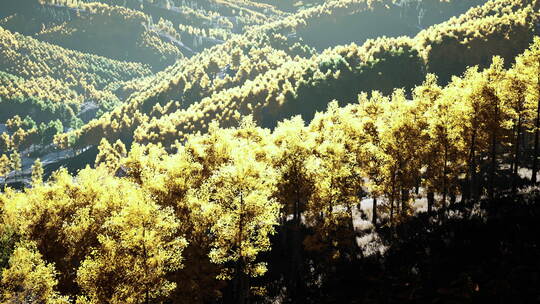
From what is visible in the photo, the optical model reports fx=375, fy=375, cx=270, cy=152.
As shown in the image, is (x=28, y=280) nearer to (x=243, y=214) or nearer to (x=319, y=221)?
(x=243, y=214)

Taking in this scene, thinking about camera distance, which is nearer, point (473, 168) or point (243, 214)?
point (243, 214)

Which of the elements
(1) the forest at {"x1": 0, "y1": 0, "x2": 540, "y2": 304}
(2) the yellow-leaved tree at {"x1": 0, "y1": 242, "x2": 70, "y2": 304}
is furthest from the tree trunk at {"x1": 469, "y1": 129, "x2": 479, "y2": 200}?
(2) the yellow-leaved tree at {"x1": 0, "y1": 242, "x2": 70, "y2": 304}

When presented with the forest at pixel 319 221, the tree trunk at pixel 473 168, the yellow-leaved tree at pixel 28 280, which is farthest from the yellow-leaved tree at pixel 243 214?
the tree trunk at pixel 473 168

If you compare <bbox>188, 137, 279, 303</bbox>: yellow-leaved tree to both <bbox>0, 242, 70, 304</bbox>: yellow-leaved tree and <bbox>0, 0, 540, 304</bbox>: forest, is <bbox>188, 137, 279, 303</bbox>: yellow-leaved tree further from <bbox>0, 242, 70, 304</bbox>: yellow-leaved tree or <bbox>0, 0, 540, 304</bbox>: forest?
<bbox>0, 242, 70, 304</bbox>: yellow-leaved tree

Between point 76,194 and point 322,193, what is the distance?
34.8 meters

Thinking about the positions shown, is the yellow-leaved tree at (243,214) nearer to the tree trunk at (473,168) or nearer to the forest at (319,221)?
the forest at (319,221)

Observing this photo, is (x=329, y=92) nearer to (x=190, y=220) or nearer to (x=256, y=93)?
(x=256, y=93)

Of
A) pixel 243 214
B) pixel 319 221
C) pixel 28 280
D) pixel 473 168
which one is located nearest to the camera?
pixel 243 214

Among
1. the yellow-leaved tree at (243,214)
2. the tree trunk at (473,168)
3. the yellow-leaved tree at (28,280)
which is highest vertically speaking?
the tree trunk at (473,168)

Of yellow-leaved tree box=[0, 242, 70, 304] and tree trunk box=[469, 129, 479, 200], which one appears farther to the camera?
yellow-leaved tree box=[0, 242, 70, 304]

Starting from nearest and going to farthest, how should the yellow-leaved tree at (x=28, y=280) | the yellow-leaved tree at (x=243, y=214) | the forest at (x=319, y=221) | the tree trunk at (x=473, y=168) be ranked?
1. the forest at (x=319, y=221)
2. the yellow-leaved tree at (x=243, y=214)
3. the tree trunk at (x=473, y=168)
4. the yellow-leaved tree at (x=28, y=280)

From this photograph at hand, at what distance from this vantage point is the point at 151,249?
28.1m

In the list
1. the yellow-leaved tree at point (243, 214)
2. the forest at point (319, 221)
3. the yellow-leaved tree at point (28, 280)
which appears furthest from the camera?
the yellow-leaved tree at point (28, 280)

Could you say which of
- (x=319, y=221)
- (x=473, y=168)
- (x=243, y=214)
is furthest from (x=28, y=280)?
(x=473, y=168)
